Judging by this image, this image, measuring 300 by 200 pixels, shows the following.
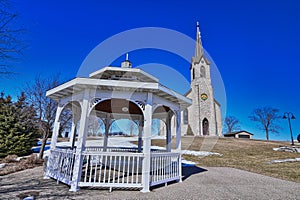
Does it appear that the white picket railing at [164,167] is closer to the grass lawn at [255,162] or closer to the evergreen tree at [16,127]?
the grass lawn at [255,162]

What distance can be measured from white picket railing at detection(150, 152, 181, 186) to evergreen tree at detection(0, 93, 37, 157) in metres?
9.24

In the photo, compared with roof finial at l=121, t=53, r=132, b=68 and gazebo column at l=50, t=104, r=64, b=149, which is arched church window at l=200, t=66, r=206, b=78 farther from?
gazebo column at l=50, t=104, r=64, b=149

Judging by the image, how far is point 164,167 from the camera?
17.2 ft

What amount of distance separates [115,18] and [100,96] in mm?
6129

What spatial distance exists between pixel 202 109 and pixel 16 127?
2283 centimetres

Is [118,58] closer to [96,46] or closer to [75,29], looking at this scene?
[96,46]

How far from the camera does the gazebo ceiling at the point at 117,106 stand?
662cm

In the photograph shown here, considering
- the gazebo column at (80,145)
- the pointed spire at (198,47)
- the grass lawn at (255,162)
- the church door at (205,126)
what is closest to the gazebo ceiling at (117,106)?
the gazebo column at (80,145)

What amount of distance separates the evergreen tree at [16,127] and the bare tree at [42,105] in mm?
662

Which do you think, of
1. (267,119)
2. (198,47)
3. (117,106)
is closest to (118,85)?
(117,106)

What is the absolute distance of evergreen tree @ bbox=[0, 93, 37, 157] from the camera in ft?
35.1

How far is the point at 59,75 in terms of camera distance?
11398mm

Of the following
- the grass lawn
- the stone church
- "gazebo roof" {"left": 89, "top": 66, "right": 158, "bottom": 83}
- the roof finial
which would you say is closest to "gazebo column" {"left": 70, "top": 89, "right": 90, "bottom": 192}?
"gazebo roof" {"left": 89, "top": 66, "right": 158, "bottom": 83}

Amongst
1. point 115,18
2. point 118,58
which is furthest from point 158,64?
point 115,18
